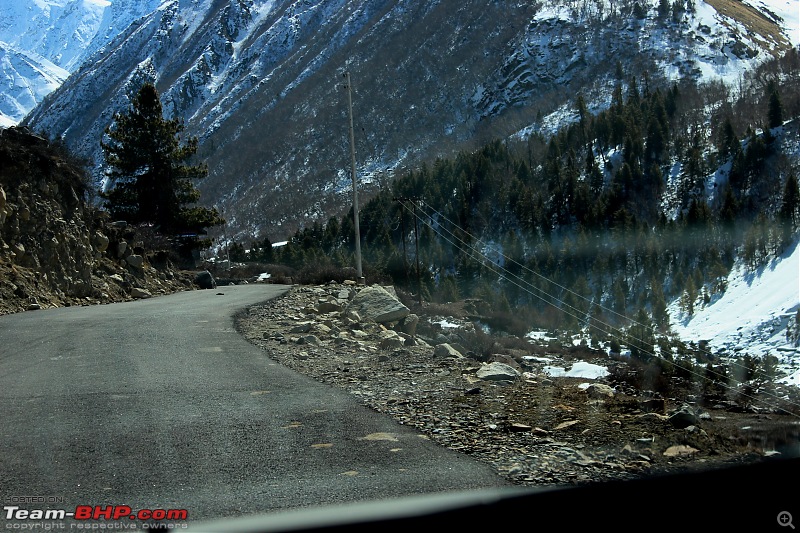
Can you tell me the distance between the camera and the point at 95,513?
4488mm

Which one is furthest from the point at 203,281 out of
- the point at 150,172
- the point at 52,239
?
the point at 150,172

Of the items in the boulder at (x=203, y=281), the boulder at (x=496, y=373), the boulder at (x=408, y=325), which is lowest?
the boulder at (x=203, y=281)

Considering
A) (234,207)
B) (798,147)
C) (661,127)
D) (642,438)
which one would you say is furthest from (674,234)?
(234,207)

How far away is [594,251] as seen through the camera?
88.0 metres

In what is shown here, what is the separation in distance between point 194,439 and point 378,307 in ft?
35.9

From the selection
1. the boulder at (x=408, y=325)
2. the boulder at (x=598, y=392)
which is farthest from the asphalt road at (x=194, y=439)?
the boulder at (x=408, y=325)

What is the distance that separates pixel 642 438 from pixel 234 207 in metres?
179

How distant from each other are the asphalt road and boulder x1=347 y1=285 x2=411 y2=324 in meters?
6.20

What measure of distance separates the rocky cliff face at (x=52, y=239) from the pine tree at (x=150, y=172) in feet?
48.0

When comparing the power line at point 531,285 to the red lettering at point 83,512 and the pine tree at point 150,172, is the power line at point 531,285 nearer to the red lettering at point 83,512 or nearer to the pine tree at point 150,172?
the pine tree at point 150,172

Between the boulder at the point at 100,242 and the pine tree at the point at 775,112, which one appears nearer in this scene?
the boulder at the point at 100,242

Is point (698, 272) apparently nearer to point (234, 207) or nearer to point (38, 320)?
point (38, 320)

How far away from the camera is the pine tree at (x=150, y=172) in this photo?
124 feet

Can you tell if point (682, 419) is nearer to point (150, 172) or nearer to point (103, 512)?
point (103, 512)
